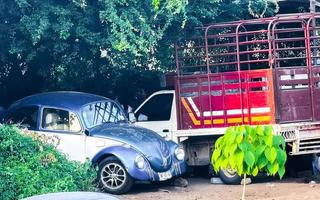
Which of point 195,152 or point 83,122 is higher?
point 83,122

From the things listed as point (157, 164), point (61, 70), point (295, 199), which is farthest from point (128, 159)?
point (61, 70)

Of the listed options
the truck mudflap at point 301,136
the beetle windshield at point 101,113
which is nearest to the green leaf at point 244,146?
the truck mudflap at point 301,136

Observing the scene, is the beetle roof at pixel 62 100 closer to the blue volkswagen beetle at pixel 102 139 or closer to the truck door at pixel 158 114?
the blue volkswagen beetle at pixel 102 139

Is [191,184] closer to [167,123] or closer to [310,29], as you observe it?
[167,123]

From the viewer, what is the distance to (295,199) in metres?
9.05

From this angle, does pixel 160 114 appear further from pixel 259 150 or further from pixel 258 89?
pixel 259 150

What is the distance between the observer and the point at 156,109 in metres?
11.9

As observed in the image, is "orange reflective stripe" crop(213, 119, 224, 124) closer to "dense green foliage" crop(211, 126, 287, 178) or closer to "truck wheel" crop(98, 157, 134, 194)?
"truck wheel" crop(98, 157, 134, 194)

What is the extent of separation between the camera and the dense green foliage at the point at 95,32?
11125 millimetres

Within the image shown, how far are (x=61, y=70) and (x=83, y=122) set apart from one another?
164 inches

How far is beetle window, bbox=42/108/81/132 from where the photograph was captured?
10.3 m

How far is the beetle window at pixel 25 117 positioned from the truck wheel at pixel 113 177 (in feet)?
5.21

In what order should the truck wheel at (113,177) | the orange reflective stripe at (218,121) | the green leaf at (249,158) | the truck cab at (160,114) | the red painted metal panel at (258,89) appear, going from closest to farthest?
the green leaf at (249,158), the truck wheel at (113,177), the red painted metal panel at (258,89), the orange reflective stripe at (218,121), the truck cab at (160,114)

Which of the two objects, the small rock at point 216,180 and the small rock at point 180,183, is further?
the small rock at point 216,180
